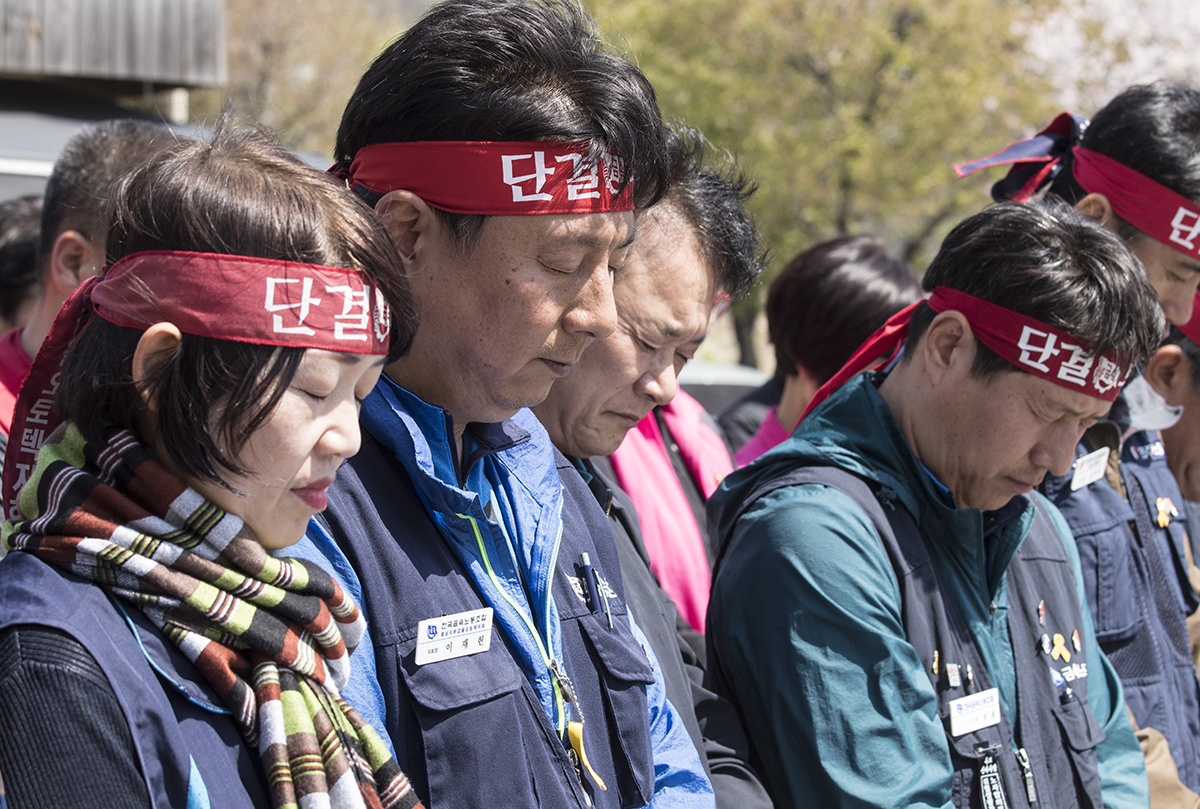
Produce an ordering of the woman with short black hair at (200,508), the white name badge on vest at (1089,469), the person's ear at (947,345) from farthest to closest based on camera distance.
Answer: the white name badge on vest at (1089,469) → the person's ear at (947,345) → the woman with short black hair at (200,508)

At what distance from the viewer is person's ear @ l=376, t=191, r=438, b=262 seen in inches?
69.1

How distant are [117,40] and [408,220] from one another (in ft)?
28.2

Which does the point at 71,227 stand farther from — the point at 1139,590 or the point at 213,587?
the point at 1139,590

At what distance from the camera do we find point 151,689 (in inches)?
47.4

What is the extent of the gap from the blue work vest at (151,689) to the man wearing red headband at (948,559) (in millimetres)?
1240

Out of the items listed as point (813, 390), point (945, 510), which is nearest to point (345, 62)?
point (813, 390)

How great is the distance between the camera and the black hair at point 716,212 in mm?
2617

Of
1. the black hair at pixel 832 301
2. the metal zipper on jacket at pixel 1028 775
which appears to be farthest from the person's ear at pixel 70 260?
the metal zipper on jacket at pixel 1028 775

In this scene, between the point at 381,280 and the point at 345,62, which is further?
the point at 345,62

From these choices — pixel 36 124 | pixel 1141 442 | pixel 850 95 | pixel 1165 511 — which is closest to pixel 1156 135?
pixel 1141 442

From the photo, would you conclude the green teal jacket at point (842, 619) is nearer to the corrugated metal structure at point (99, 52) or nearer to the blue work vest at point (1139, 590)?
the blue work vest at point (1139, 590)

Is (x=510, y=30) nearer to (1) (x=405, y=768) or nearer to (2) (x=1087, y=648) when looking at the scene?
(1) (x=405, y=768)

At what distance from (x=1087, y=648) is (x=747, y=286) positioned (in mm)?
1290

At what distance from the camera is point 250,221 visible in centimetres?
135
